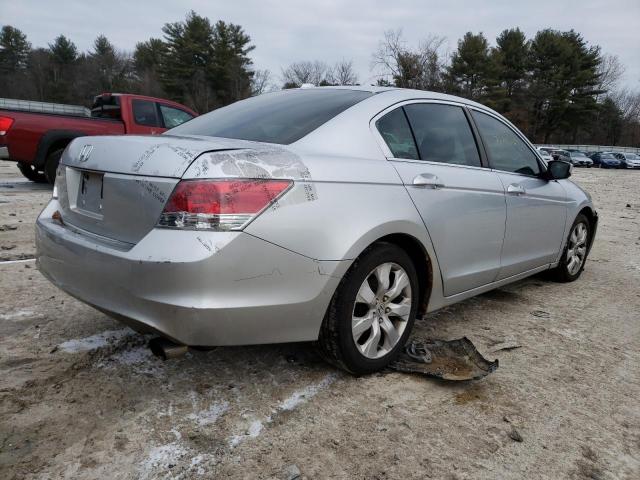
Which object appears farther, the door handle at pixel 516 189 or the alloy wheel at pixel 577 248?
the alloy wheel at pixel 577 248

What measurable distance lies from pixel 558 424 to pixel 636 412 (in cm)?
45

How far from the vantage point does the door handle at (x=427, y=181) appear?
2691 millimetres

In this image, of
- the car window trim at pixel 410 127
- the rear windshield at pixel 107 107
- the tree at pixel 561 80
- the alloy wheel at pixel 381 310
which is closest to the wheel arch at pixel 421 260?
the alloy wheel at pixel 381 310

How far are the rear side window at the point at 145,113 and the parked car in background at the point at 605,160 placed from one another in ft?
145

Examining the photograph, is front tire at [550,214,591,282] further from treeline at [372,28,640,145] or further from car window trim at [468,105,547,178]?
treeline at [372,28,640,145]

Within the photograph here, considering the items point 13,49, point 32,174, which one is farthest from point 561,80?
point 13,49

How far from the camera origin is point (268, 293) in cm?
209

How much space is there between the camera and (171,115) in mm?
9617

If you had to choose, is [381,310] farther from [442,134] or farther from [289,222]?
[442,134]

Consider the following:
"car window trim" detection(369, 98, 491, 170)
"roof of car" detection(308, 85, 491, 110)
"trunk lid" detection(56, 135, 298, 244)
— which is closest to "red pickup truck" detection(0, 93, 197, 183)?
"trunk lid" detection(56, 135, 298, 244)

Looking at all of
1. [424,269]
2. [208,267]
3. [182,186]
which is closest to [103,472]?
[208,267]

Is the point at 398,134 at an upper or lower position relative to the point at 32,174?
upper

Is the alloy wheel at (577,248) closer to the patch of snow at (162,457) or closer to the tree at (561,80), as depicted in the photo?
the patch of snow at (162,457)

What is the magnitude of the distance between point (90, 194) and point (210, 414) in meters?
1.17
